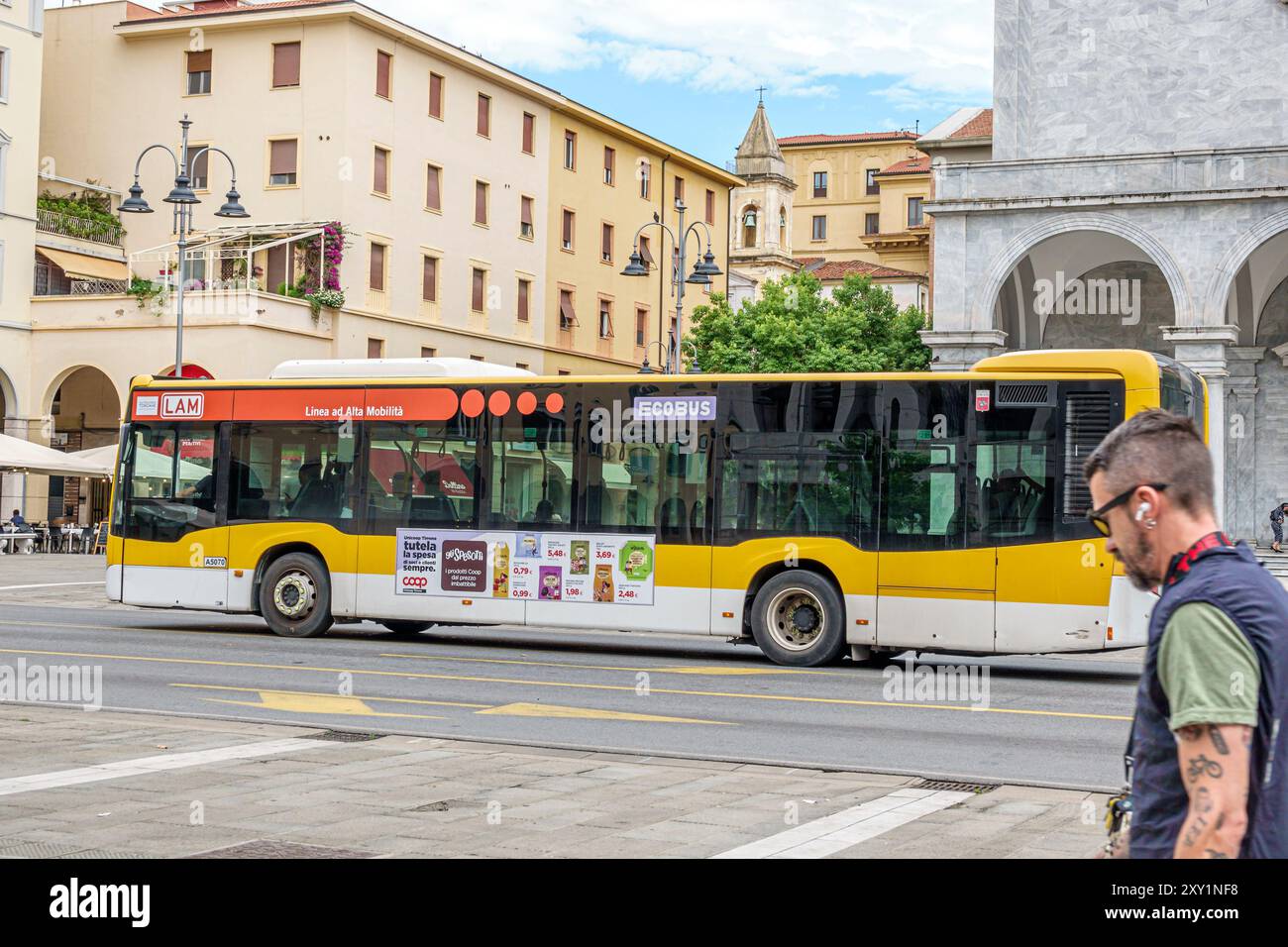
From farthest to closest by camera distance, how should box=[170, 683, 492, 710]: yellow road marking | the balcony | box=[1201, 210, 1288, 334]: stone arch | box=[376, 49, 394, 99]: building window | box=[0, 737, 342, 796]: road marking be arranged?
1. box=[376, 49, 394, 99]: building window
2. the balcony
3. box=[1201, 210, 1288, 334]: stone arch
4. box=[170, 683, 492, 710]: yellow road marking
5. box=[0, 737, 342, 796]: road marking

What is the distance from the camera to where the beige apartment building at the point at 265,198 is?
49.8m

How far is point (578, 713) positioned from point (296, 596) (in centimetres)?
784

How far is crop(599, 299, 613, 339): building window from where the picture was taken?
223ft

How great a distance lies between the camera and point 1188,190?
35281 millimetres

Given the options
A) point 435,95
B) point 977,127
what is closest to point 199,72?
point 435,95

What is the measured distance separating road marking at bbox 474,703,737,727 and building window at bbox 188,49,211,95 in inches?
1795

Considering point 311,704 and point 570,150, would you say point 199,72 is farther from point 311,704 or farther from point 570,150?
point 311,704

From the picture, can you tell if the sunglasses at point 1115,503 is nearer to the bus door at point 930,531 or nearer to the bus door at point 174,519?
the bus door at point 930,531

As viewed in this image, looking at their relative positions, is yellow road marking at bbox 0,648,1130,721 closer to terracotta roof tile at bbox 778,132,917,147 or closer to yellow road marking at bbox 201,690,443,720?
yellow road marking at bbox 201,690,443,720

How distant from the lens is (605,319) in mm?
68438

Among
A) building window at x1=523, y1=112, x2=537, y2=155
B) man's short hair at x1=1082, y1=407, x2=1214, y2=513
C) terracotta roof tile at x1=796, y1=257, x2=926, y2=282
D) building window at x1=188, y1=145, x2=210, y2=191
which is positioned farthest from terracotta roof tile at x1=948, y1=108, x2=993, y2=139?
man's short hair at x1=1082, y1=407, x2=1214, y2=513

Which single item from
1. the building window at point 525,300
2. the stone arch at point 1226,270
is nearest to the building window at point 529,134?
the building window at point 525,300

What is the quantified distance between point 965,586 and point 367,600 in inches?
289

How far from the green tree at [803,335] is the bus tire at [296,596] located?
3712 cm
